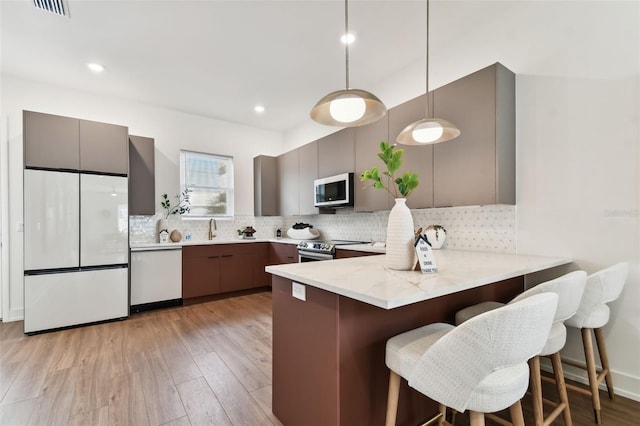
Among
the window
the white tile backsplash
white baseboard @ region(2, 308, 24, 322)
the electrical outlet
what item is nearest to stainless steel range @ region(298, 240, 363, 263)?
the white tile backsplash

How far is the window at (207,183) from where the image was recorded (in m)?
4.66

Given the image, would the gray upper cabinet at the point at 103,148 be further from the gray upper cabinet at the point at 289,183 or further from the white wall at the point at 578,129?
the white wall at the point at 578,129

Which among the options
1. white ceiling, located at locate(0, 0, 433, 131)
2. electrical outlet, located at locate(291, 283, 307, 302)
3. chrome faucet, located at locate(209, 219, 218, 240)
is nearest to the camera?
electrical outlet, located at locate(291, 283, 307, 302)

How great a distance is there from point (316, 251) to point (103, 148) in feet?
9.21

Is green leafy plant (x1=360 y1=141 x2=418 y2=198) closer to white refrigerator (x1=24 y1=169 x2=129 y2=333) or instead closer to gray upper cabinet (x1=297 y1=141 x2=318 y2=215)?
gray upper cabinet (x1=297 y1=141 x2=318 y2=215)

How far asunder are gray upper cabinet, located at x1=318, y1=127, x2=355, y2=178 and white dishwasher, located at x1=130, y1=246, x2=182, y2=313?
2.29 meters

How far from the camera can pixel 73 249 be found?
3.18 meters

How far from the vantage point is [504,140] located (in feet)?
7.50

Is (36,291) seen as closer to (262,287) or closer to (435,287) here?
(262,287)

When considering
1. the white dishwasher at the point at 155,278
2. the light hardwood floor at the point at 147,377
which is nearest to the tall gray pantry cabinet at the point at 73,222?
the white dishwasher at the point at 155,278

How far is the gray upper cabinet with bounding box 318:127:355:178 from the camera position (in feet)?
11.8

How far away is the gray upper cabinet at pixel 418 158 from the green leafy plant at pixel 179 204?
3.34 meters

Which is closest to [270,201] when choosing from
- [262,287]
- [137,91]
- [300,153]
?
[300,153]

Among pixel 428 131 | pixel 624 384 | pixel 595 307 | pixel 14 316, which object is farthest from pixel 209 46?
pixel 624 384
